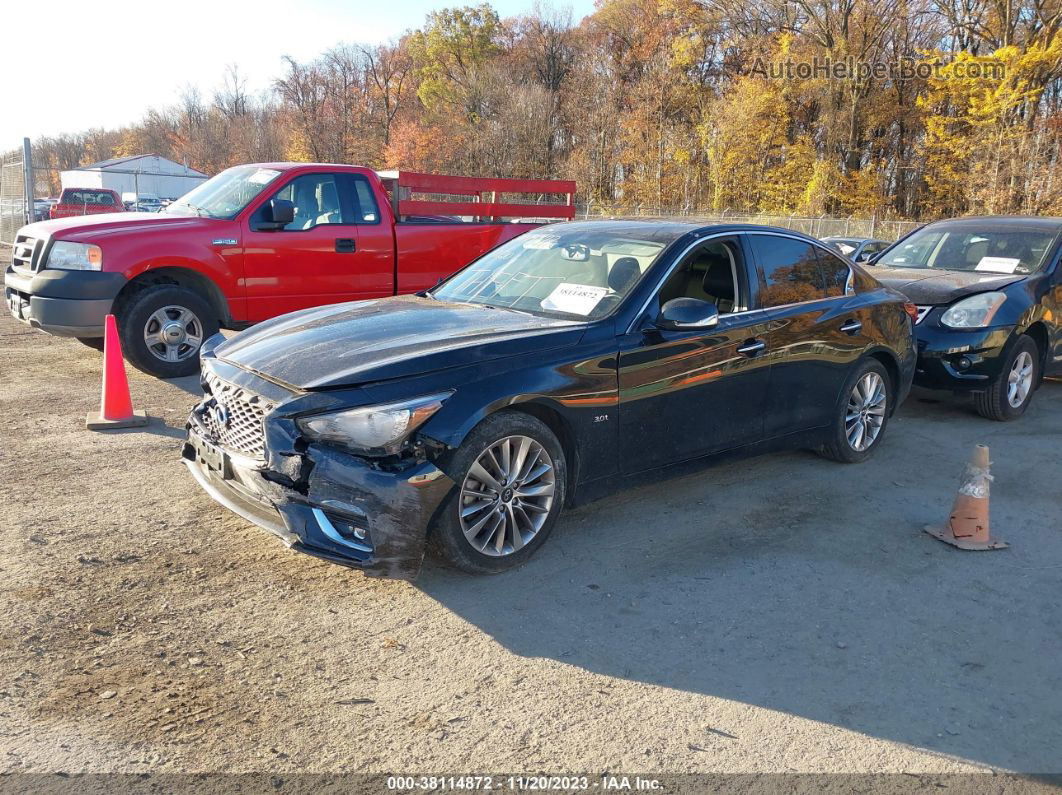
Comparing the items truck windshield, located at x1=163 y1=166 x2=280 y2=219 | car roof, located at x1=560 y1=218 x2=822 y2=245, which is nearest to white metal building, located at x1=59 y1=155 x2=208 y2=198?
truck windshield, located at x1=163 y1=166 x2=280 y2=219

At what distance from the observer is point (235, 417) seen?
13.2ft

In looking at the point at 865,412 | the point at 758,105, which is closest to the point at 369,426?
the point at 865,412

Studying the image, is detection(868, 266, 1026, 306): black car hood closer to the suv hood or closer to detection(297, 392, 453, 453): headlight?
Result: detection(297, 392, 453, 453): headlight

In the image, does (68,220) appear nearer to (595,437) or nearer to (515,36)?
(595,437)

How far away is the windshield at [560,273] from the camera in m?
4.76

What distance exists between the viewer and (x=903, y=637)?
145 inches

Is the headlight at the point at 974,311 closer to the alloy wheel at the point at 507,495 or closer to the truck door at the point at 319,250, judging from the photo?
the alloy wheel at the point at 507,495

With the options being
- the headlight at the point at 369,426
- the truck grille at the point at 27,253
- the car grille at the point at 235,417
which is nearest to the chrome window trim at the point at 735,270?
the headlight at the point at 369,426

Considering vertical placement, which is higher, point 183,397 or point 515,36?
A: point 515,36

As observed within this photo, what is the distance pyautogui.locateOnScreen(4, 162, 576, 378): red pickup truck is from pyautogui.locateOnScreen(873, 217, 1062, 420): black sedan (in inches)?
193

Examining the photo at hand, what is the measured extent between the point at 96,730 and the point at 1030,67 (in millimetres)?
37687

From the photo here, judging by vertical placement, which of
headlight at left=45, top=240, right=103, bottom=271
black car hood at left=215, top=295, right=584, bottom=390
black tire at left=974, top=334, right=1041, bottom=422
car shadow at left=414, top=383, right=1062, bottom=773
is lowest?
car shadow at left=414, top=383, right=1062, bottom=773

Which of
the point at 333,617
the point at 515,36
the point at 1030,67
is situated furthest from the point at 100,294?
the point at 515,36

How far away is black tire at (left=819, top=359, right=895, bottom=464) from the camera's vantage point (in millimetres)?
5863
